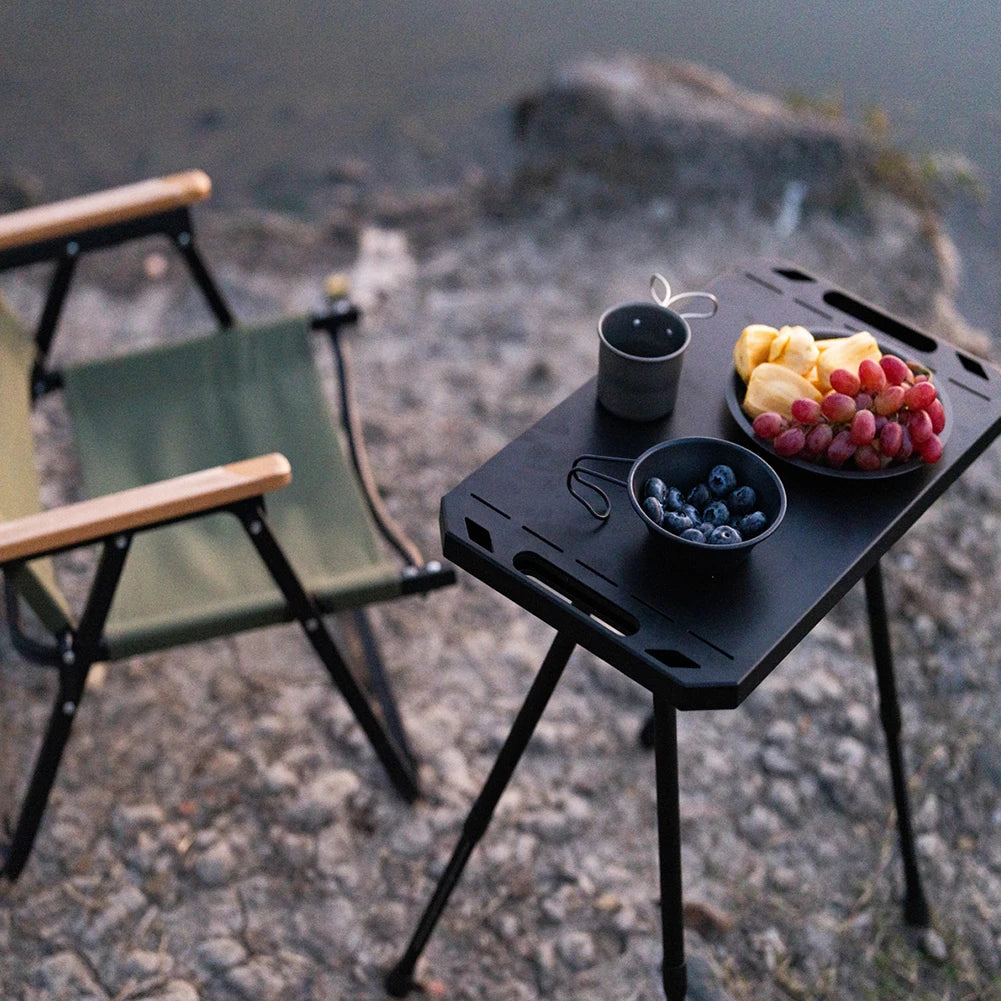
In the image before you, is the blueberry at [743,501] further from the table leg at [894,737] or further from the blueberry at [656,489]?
the table leg at [894,737]

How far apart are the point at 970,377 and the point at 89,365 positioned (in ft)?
5.68

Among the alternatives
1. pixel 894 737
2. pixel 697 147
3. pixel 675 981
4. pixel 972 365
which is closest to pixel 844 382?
pixel 972 365

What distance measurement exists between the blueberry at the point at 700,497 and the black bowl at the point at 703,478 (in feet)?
0.07

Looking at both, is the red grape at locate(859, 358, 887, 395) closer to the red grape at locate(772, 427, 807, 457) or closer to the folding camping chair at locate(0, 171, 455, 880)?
the red grape at locate(772, 427, 807, 457)

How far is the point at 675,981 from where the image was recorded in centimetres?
171

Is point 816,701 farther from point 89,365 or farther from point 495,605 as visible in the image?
point 89,365

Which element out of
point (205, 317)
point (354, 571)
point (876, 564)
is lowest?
point (205, 317)

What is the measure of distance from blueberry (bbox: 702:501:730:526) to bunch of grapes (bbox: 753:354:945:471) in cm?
17

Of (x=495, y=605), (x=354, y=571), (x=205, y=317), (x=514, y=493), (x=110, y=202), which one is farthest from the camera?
(x=205, y=317)

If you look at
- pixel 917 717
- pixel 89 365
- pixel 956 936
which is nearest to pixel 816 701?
pixel 917 717

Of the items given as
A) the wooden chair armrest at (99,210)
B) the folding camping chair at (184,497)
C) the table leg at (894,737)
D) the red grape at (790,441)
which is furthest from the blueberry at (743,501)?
the wooden chair armrest at (99,210)

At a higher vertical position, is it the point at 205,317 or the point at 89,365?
the point at 89,365

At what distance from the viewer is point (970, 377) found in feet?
5.82

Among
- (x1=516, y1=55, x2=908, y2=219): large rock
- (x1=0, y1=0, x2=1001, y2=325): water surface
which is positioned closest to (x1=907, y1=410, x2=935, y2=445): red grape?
(x1=516, y1=55, x2=908, y2=219): large rock
